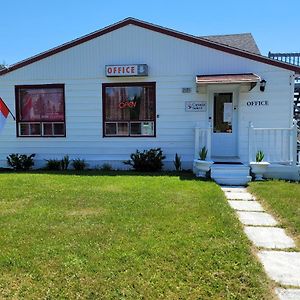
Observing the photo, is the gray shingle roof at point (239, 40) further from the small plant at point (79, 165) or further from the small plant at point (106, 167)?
the small plant at point (79, 165)

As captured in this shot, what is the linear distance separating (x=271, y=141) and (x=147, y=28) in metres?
5.24

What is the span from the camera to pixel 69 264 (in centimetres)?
362

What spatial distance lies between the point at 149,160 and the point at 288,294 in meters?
7.81

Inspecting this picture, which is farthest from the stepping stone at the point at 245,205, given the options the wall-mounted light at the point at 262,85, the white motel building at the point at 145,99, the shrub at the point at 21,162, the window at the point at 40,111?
the shrub at the point at 21,162

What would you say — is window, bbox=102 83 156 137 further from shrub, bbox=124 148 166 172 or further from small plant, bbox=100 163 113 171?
small plant, bbox=100 163 113 171

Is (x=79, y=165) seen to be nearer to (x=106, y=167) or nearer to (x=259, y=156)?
(x=106, y=167)

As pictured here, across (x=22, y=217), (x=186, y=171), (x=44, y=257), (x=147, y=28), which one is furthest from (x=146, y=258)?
(x=147, y=28)

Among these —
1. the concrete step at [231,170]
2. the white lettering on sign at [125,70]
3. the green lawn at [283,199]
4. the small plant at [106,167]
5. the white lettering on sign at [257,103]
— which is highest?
the white lettering on sign at [125,70]

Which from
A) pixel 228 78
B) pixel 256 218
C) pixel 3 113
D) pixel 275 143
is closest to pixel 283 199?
pixel 256 218

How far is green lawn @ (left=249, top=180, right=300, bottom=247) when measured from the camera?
528 centimetres

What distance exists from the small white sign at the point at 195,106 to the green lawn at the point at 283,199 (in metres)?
3.17

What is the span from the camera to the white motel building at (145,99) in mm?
10391

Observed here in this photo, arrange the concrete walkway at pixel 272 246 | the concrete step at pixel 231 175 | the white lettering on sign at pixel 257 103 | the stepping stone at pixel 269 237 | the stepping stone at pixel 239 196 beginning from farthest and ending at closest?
the white lettering on sign at pixel 257 103 → the concrete step at pixel 231 175 → the stepping stone at pixel 239 196 → the stepping stone at pixel 269 237 → the concrete walkway at pixel 272 246

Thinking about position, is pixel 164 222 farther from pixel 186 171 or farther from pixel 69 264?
pixel 186 171
